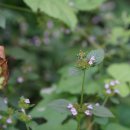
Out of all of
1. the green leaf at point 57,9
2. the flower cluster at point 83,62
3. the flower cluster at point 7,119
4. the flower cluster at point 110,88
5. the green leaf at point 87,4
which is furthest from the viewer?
the green leaf at point 87,4

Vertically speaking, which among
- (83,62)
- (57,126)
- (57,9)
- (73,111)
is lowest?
(57,126)

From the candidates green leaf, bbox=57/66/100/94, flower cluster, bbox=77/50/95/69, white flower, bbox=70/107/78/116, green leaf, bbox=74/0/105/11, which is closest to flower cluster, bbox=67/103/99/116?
white flower, bbox=70/107/78/116

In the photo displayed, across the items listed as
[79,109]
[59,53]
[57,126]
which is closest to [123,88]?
[57,126]

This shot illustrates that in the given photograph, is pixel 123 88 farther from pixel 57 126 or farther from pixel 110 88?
pixel 57 126

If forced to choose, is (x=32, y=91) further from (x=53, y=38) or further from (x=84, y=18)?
(x=84, y=18)

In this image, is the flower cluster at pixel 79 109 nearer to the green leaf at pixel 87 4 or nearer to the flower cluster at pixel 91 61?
the flower cluster at pixel 91 61

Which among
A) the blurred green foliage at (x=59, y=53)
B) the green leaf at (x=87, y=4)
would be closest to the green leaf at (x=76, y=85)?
the blurred green foliage at (x=59, y=53)

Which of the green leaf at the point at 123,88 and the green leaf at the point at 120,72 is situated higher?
the green leaf at the point at 120,72
